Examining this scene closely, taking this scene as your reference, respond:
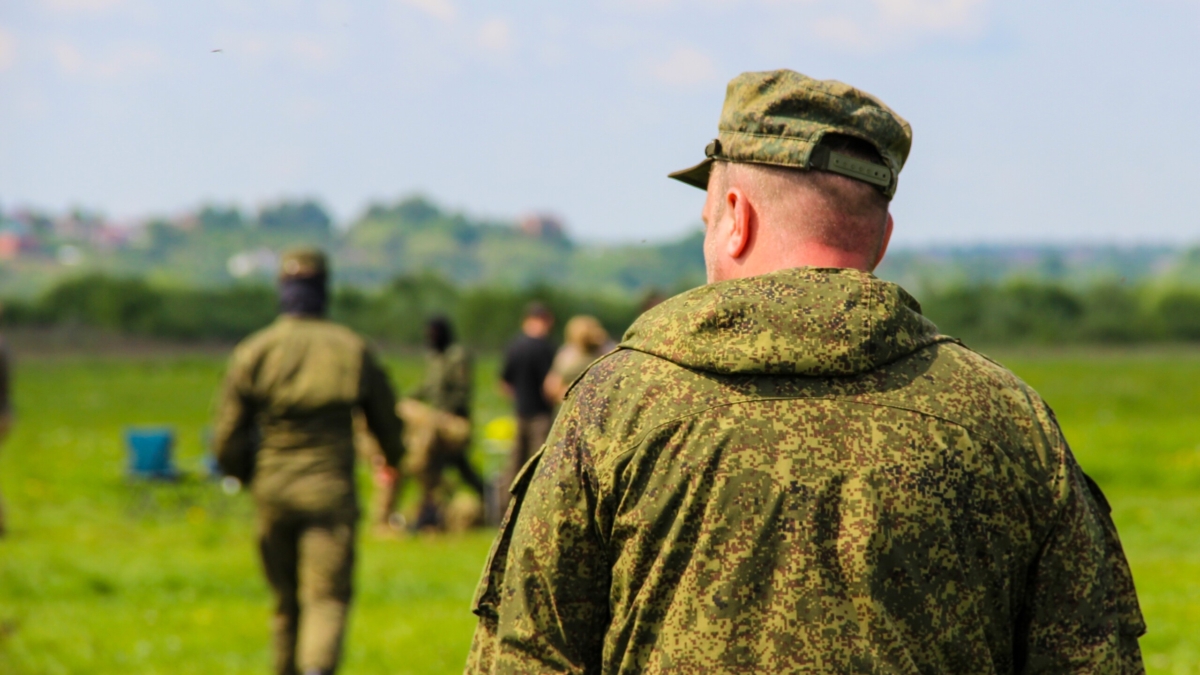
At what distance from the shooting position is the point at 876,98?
2.34m

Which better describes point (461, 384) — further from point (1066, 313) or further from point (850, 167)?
point (1066, 313)

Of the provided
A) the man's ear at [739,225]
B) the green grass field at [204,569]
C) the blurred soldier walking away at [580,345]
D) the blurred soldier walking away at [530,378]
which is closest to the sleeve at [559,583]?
the man's ear at [739,225]

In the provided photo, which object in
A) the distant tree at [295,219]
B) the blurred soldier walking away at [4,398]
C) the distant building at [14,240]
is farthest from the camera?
the distant tree at [295,219]

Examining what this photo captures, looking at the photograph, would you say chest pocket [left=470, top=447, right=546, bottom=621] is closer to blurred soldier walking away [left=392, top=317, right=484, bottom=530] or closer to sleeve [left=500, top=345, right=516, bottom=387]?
sleeve [left=500, top=345, right=516, bottom=387]

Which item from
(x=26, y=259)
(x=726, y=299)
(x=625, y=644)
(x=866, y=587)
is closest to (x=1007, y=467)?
(x=866, y=587)

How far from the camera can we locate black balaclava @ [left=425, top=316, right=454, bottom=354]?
1442 centimetres

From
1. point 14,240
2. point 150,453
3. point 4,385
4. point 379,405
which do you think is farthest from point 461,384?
point 14,240

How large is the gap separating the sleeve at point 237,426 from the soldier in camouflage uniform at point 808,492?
14.8ft

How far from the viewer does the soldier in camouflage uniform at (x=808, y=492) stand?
2.11 m

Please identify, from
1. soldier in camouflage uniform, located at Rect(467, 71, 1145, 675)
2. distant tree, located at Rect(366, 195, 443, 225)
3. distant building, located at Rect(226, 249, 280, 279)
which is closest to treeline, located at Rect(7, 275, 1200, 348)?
distant building, located at Rect(226, 249, 280, 279)

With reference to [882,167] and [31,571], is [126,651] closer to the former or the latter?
[31,571]

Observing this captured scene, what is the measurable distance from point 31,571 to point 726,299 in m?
10.8

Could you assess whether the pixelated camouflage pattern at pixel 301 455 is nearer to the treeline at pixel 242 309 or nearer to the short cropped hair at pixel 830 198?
the short cropped hair at pixel 830 198

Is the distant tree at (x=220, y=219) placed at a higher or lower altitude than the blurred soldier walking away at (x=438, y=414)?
lower
